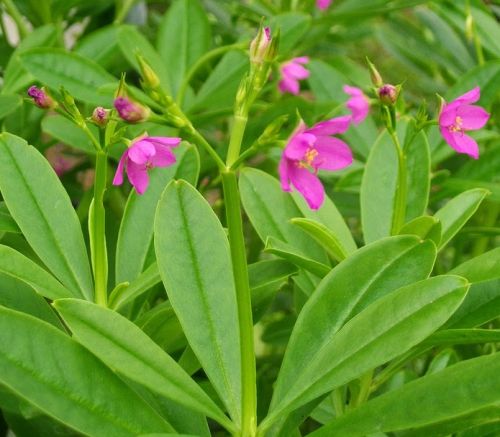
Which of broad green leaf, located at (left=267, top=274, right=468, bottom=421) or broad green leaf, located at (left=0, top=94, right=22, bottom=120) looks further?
broad green leaf, located at (left=0, top=94, right=22, bottom=120)

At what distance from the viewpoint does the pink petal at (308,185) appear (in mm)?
772

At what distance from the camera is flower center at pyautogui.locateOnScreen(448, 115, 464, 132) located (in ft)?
2.93

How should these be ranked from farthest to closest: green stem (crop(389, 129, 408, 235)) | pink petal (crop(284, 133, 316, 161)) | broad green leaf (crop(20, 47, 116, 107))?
1. broad green leaf (crop(20, 47, 116, 107))
2. green stem (crop(389, 129, 408, 235))
3. pink petal (crop(284, 133, 316, 161))

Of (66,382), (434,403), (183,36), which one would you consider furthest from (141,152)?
(183,36)

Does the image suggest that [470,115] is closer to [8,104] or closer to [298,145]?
[298,145]

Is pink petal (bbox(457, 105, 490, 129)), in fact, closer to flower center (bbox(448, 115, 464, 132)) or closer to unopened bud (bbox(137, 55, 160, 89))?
flower center (bbox(448, 115, 464, 132))

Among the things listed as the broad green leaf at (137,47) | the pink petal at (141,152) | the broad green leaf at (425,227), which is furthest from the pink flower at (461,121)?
the broad green leaf at (137,47)

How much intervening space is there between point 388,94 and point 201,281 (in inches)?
10.4

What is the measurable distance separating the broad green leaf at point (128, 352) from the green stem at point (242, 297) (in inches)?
0.9

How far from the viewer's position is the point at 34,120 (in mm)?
1309

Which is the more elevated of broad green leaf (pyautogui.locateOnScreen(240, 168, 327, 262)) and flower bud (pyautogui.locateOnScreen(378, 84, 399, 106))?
flower bud (pyautogui.locateOnScreen(378, 84, 399, 106))

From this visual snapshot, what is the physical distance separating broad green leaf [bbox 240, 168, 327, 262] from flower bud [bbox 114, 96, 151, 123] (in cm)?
23

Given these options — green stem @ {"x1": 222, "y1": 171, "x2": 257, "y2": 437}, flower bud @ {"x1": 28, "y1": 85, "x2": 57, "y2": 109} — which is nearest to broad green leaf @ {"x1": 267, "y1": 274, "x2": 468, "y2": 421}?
green stem @ {"x1": 222, "y1": 171, "x2": 257, "y2": 437}

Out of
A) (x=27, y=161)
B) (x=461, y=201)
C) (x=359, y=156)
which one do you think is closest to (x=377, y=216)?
(x=461, y=201)
